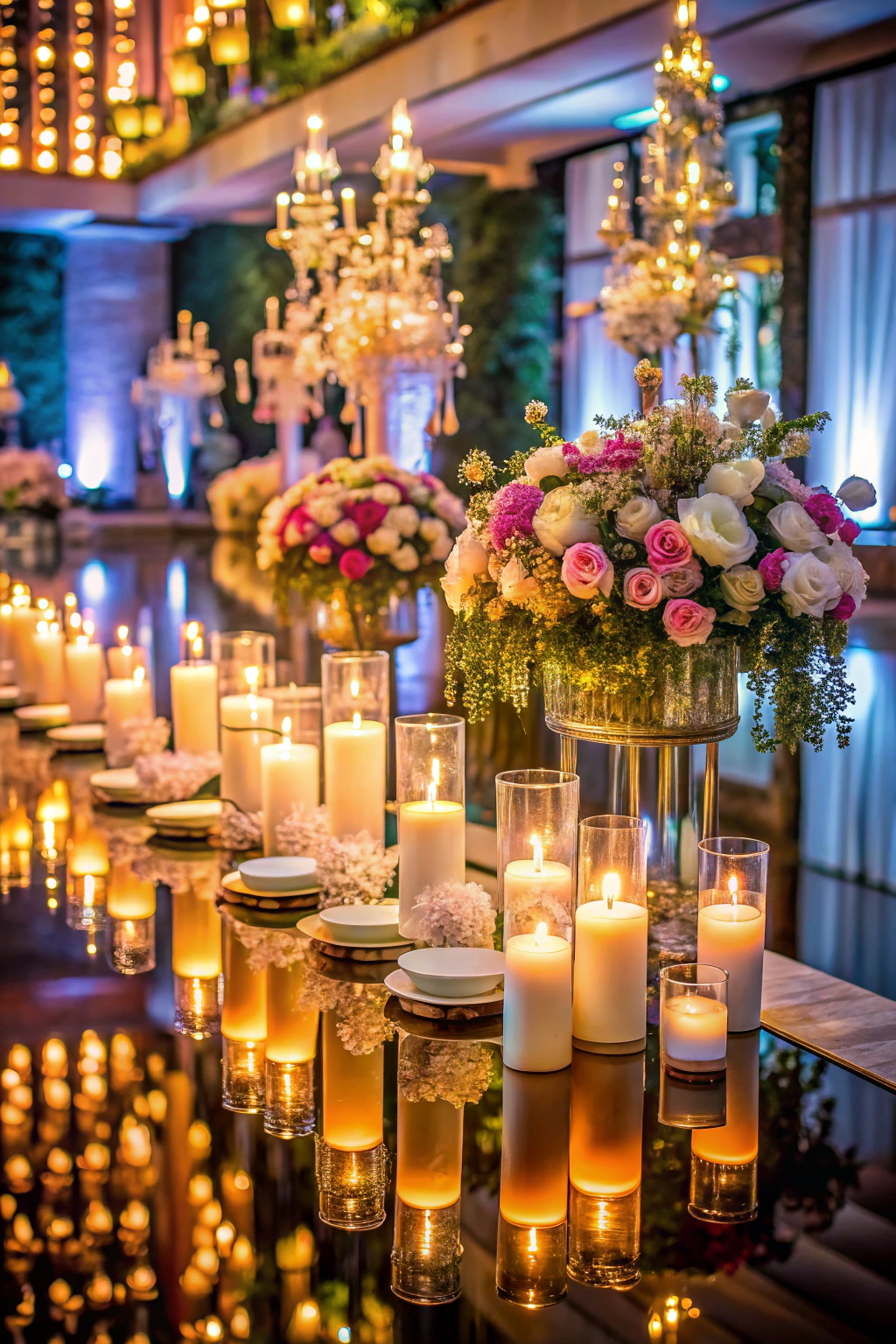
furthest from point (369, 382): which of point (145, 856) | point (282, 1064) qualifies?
point (282, 1064)

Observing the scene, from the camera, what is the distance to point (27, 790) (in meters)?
4.19

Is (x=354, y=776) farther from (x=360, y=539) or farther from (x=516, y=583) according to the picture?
(x=360, y=539)

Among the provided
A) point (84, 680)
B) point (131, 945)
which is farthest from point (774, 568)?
point (84, 680)

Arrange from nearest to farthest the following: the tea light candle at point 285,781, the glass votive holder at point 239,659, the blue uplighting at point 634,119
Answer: the tea light candle at point 285,781 < the glass votive holder at point 239,659 < the blue uplighting at point 634,119

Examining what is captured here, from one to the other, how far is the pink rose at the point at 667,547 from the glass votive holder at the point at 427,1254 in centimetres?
100

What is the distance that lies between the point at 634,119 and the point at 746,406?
1100 centimetres

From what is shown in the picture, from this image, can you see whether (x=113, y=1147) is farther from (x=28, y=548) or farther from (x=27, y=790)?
(x=28, y=548)

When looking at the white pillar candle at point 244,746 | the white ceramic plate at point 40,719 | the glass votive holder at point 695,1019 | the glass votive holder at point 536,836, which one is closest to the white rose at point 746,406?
the glass votive holder at point 536,836

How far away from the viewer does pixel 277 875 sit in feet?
9.84

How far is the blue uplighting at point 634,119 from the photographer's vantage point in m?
12.3

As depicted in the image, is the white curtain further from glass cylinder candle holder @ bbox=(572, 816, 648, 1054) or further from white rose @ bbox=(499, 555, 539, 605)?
glass cylinder candle holder @ bbox=(572, 816, 648, 1054)

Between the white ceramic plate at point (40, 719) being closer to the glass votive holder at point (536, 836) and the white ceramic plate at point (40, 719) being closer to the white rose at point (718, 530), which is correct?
the glass votive holder at point (536, 836)

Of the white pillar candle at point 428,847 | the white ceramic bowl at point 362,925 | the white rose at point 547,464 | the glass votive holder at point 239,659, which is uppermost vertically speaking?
the white rose at point 547,464

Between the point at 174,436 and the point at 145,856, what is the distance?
1691 cm
